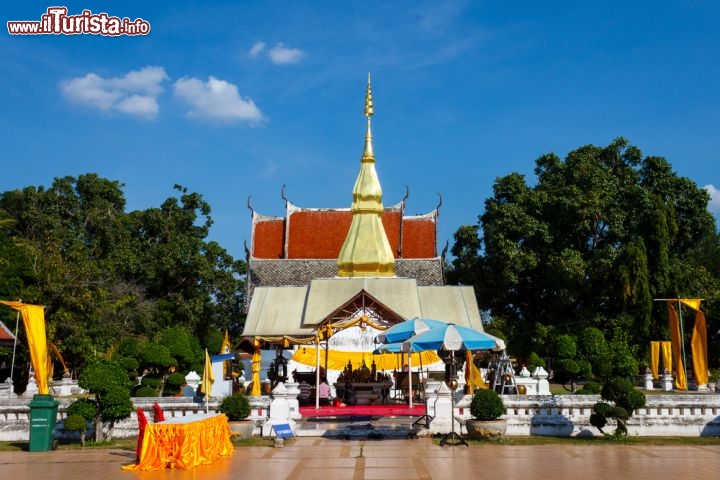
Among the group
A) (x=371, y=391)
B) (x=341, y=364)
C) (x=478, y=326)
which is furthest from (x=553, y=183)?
(x=371, y=391)

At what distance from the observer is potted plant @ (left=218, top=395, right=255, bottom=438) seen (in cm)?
1435

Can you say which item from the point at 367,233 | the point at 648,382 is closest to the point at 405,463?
the point at 648,382

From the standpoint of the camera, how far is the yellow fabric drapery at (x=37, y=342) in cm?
1433

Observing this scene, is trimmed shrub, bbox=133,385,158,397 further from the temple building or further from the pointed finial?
the pointed finial

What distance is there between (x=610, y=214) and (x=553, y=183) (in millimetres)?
3886

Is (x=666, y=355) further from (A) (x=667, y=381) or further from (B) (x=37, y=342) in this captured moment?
(B) (x=37, y=342)

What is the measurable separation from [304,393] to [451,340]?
8299 millimetres

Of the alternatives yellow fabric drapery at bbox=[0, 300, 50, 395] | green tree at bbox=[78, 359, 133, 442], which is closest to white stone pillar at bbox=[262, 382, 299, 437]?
green tree at bbox=[78, 359, 133, 442]

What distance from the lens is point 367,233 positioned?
33219 millimetres

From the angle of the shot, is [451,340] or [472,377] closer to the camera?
[451,340]

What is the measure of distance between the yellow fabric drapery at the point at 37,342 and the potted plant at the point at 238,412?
340 centimetres

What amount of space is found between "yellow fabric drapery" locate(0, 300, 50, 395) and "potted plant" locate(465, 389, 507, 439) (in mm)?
8145

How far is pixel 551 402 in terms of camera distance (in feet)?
49.1

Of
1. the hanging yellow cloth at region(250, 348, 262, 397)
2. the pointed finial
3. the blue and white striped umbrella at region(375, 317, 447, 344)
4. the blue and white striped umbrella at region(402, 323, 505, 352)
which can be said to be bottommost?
the hanging yellow cloth at region(250, 348, 262, 397)
